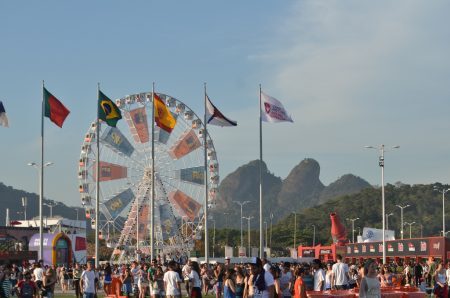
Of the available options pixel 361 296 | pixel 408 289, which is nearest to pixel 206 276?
pixel 408 289

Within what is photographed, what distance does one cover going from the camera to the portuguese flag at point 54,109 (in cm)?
4094

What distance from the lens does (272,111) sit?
134 feet

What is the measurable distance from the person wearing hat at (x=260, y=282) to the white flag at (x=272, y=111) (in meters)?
24.6

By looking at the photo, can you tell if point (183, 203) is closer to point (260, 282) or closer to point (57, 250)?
point (57, 250)

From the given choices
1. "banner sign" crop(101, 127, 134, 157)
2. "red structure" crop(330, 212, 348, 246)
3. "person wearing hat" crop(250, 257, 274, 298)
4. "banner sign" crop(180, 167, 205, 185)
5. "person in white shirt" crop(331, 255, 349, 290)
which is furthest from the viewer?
"red structure" crop(330, 212, 348, 246)

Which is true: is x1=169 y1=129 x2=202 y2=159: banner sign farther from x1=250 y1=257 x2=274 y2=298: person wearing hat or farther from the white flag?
x1=250 y1=257 x2=274 y2=298: person wearing hat

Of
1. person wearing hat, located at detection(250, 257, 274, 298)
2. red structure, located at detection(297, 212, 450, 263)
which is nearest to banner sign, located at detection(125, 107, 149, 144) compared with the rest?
red structure, located at detection(297, 212, 450, 263)

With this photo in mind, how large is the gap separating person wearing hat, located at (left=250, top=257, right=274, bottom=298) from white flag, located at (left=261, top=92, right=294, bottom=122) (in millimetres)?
24635

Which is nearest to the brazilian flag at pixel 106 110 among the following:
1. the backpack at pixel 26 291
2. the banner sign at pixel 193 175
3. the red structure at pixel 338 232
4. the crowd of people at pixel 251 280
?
the crowd of people at pixel 251 280

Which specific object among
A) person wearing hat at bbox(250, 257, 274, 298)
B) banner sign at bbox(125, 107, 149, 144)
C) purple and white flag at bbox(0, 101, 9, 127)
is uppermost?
banner sign at bbox(125, 107, 149, 144)

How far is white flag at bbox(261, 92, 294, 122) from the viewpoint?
134 feet

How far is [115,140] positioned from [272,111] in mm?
23710

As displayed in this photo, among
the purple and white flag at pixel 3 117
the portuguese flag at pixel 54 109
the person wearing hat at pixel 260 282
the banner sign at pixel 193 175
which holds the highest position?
the portuguese flag at pixel 54 109

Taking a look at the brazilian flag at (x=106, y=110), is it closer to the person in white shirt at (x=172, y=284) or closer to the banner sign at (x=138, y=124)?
the banner sign at (x=138, y=124)
